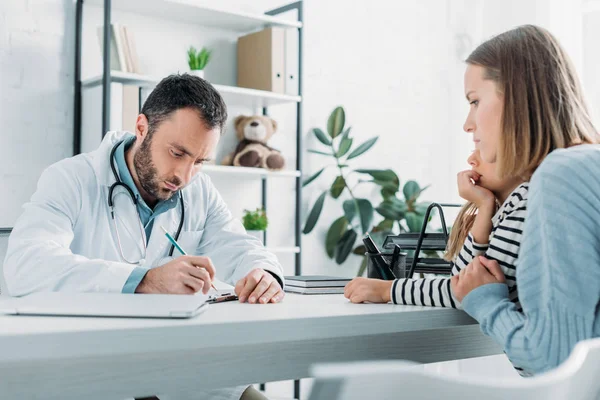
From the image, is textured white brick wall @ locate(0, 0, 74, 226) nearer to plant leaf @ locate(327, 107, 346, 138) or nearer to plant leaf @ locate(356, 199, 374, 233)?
plant leaf @ locate(327, 107, 346, 138)

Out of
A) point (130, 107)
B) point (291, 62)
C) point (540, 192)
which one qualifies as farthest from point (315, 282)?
point (291, 62)

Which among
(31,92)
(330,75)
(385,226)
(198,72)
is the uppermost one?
(330,75)

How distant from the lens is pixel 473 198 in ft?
4.58

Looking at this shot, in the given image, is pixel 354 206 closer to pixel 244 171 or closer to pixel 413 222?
pixel 413 222

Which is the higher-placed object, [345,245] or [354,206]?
[354,206]

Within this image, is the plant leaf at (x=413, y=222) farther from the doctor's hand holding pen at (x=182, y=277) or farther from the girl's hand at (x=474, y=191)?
the doctor's hand holding pen at (x=182, y=277)

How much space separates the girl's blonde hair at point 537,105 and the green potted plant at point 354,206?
227 cm

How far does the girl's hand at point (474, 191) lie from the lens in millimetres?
1367

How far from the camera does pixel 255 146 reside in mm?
3150

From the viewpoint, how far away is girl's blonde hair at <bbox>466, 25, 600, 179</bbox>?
118 cm

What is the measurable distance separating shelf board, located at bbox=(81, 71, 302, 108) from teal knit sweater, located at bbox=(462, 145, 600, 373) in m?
1.99

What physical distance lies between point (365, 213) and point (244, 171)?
30.2 inches

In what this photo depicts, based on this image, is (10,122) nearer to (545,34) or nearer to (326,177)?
(326,177)

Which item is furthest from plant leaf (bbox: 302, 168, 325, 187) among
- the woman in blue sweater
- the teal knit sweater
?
the teal knit sweater
